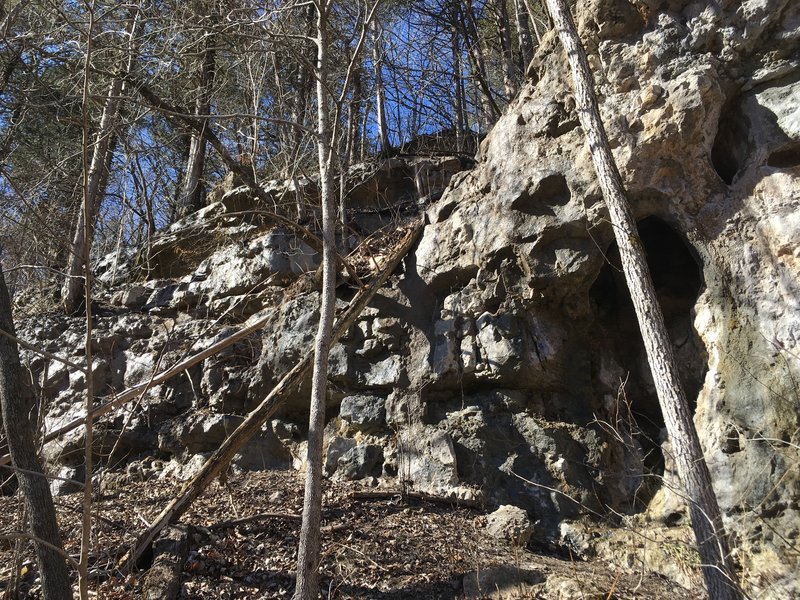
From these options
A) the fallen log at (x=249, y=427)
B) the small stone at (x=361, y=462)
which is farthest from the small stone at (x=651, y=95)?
the small stone at (x=361, y=462)

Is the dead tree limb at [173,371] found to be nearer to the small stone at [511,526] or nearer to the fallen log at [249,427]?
the fallen log at [249,427]

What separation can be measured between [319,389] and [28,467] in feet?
7.48

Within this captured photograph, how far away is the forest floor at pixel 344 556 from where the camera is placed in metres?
5.04

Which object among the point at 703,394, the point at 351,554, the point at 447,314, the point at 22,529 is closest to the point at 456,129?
the point at 447,314

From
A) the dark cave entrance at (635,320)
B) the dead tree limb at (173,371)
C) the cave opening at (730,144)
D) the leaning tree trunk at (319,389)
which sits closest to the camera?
the leaning tree trunk at (319,389)

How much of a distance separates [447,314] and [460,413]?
3.97 ft

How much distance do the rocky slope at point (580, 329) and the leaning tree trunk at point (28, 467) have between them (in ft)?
5.45

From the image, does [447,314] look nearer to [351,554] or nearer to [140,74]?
[351,554]

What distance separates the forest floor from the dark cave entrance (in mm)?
1860

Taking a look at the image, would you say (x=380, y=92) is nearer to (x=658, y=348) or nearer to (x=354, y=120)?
(x=354, y=120)

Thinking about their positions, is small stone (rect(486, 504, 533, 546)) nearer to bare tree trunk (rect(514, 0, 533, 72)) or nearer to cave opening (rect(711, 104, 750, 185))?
cave opening (rect(711, 104, 750, 185))

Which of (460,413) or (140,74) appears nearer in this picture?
(460,413)

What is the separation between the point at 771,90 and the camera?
5953mm

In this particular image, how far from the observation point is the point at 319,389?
17.8 feet
